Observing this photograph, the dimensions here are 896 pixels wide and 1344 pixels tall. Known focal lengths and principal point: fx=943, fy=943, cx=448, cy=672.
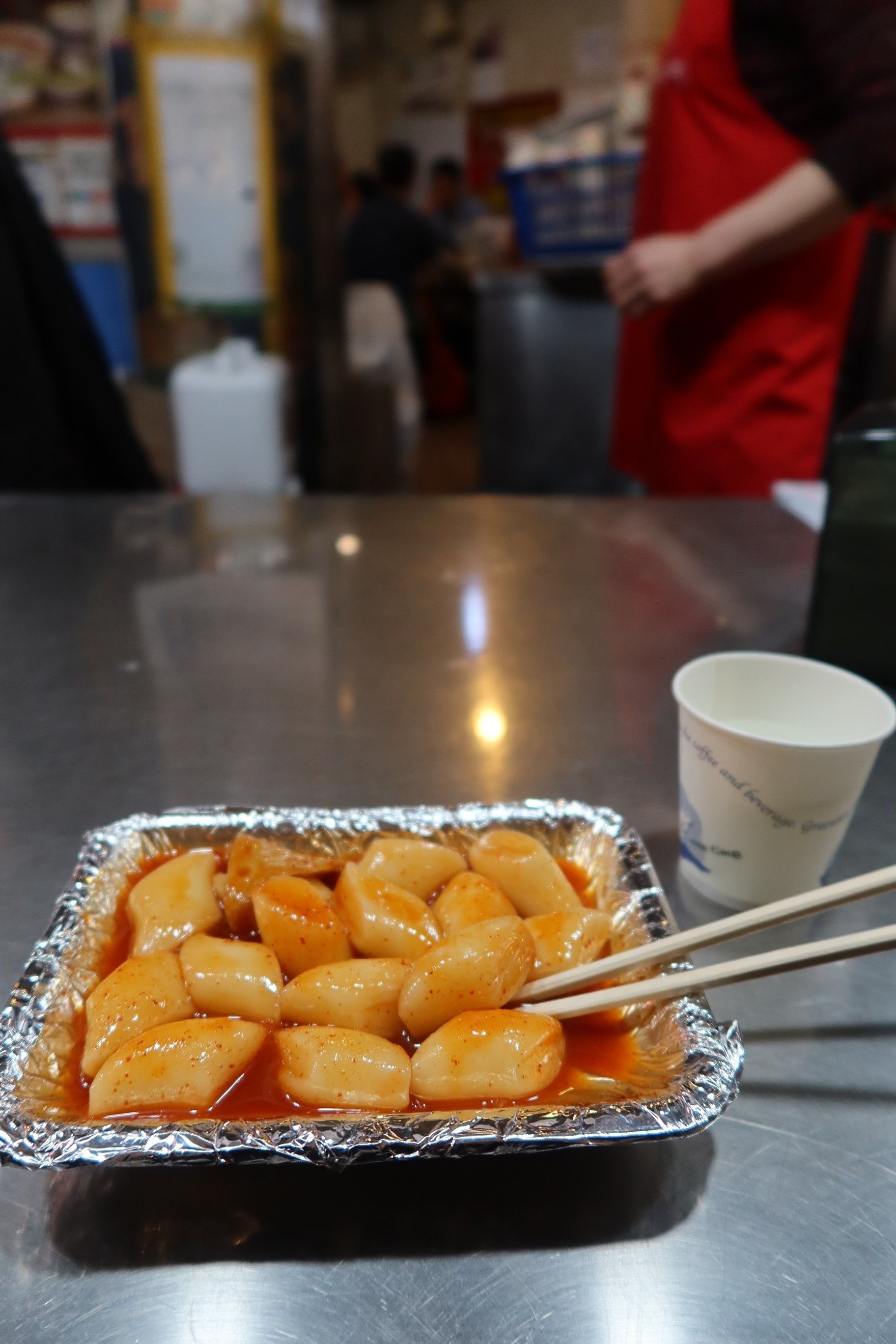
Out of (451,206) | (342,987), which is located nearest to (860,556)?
(342,987)

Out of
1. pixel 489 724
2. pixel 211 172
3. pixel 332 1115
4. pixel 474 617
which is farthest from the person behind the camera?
pixel 211 172

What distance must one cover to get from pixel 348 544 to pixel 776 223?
82cm

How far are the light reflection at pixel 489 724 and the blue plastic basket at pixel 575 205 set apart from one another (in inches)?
62.3

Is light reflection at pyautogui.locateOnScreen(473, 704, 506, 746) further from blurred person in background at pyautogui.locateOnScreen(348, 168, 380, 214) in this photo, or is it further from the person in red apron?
blurred person in background at pyautogui.locateOnScreen(348, 168, 380, 214)

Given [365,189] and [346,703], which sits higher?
[365,189]

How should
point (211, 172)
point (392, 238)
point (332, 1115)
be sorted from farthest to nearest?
1. point (392, 238)
2. point (211, 172)
3. point (332, 1115)


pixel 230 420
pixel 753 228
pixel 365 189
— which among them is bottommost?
pixel 230 420

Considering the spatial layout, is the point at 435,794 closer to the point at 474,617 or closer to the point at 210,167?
the point at 474,617

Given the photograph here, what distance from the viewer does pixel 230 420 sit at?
2.27m

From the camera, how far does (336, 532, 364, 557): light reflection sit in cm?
135

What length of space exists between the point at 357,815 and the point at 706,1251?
334 mm

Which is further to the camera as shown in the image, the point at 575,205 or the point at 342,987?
the point at 575,205

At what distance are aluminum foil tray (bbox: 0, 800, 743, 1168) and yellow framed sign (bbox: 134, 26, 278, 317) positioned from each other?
7.03ft

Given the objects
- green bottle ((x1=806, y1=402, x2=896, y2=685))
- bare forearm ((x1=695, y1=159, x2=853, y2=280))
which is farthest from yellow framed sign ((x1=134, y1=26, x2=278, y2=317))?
green bottle ((x1=806, y1=402, x2=896, y2=685))
